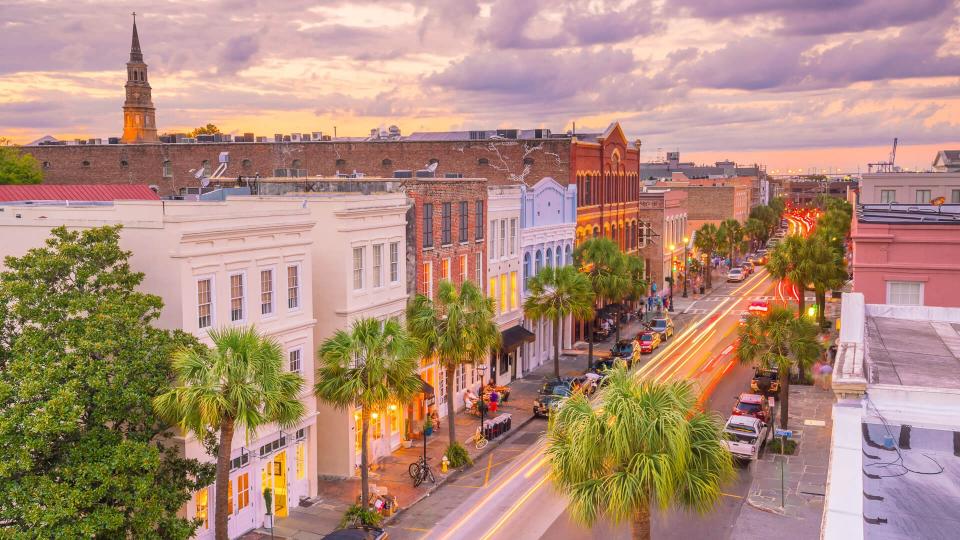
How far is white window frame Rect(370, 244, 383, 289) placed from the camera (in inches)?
1415

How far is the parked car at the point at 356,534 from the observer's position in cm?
2520

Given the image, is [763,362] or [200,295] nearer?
[200,295]

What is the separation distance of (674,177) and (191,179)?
113 metres

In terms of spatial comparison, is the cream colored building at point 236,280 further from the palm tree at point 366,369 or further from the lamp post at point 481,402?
the lamp post at point 481,402

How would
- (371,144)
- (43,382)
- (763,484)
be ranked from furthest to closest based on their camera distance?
(371,144) < (763,484) < (43,382)

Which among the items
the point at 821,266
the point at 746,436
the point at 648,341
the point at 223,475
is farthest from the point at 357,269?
the point at 821,266

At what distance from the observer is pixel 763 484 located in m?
33.4

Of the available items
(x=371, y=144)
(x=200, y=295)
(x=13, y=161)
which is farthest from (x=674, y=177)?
(x=200, y=295)

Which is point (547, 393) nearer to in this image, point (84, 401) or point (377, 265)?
point (377, 265)

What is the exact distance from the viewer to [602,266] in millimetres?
56531

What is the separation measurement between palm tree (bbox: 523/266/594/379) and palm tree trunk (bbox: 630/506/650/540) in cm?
2987

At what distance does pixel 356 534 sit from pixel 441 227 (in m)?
19.7

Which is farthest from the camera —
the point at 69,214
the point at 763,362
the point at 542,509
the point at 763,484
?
the point at 763,362

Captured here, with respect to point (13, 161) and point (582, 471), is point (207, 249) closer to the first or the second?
point (582, 471)
